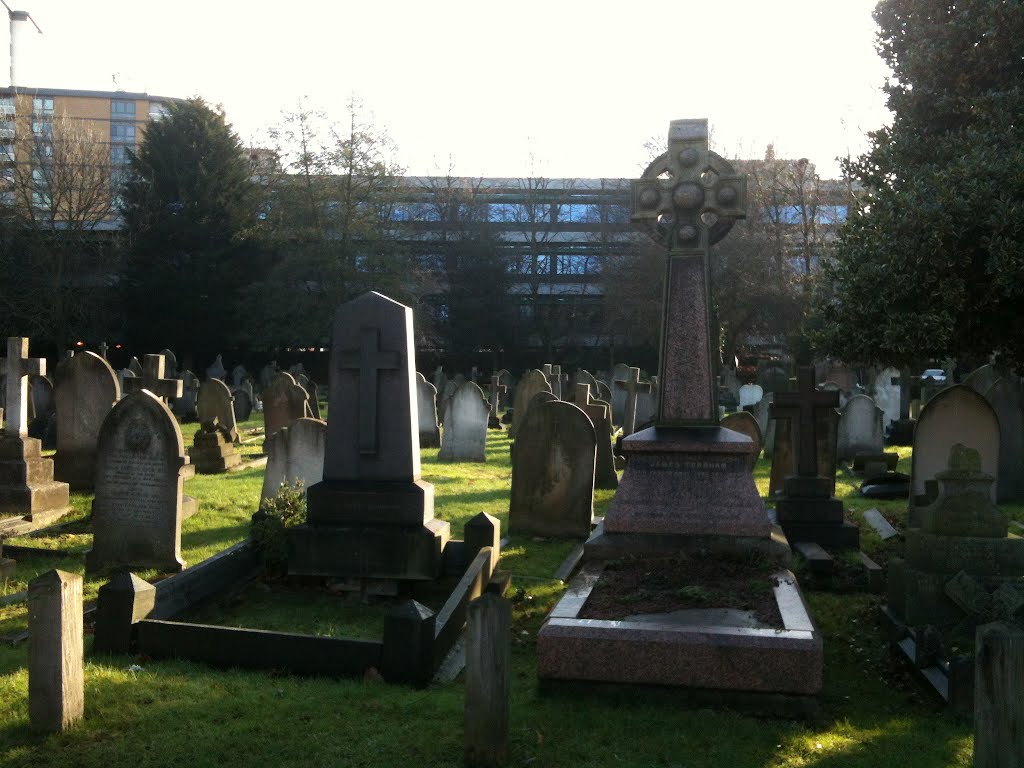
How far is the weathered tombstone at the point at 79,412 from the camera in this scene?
11922 millimetres

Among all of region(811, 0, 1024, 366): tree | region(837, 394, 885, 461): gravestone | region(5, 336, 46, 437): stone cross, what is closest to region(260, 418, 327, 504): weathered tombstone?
region(5, 336, 46, 437): stone cross

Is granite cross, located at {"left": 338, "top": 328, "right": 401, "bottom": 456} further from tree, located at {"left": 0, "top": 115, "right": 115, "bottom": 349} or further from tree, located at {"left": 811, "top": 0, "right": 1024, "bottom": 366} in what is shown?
tree, located at {"left": 0, "top": 115, "right": 115, "bottom": 349}

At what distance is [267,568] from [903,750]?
17.5 feet

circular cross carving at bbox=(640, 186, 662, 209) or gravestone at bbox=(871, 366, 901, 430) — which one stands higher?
circular cross carving at bbox=(640, 186, 662, 209)

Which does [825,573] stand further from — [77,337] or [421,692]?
[77,337]

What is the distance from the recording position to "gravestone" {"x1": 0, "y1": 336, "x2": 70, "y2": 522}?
407 inches

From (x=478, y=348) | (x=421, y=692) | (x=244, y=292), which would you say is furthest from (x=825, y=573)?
(x=478, y=348)

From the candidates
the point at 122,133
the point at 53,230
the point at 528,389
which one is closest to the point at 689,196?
the point at 528,389

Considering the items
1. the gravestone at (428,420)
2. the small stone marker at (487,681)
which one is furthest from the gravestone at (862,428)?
the small stone marker at (487,681)

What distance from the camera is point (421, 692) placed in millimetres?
5398

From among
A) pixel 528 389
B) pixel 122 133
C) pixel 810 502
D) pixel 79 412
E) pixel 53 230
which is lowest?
pixel 810 502

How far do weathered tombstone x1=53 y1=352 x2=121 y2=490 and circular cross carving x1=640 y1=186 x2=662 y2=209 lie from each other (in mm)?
7647

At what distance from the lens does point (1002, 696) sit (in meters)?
3.82

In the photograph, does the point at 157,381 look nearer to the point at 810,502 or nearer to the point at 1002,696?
the point at 810,502
